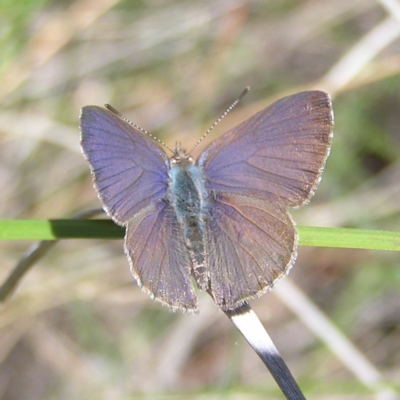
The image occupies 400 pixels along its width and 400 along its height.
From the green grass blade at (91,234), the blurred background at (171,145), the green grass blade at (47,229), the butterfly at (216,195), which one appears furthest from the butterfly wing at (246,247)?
the blurred background at (171,145)

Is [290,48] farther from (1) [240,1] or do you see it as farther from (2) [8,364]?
(2) [8,364]

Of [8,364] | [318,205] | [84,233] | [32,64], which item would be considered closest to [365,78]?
[318,205]

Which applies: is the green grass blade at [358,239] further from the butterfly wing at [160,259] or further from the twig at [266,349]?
the butterfly wing at [160,259]

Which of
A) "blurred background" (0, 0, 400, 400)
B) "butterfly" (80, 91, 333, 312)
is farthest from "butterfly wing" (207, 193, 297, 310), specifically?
"blurred background" (0, 0, 400, 400)

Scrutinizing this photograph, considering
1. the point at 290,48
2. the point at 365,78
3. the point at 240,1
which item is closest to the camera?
the point at 365,78

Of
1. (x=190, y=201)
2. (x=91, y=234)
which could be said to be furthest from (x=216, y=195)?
(x=91, y=234)

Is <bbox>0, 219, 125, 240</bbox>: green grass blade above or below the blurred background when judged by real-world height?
above

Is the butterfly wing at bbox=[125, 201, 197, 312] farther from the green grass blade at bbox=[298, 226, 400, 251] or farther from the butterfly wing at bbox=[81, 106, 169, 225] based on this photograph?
the green grass blade at bbox=[298, 226, 400, 251]
